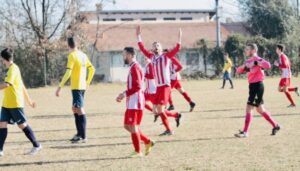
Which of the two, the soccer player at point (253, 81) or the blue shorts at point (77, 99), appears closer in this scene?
the blue shorts at point (77, 99)

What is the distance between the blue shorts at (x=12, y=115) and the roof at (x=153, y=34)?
36.0 metres

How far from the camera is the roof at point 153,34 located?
47.9m

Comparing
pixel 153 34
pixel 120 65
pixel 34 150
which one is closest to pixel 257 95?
pixel 34 150

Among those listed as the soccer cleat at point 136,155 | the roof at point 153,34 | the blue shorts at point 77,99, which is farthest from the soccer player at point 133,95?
the roof at point 153,34

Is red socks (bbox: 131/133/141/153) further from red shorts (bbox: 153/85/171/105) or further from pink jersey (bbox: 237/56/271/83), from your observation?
pink jersey (bbox: 237/56/271/83)

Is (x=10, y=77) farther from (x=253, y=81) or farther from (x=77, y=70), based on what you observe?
(x=253, y=81)

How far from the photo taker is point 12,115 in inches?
365

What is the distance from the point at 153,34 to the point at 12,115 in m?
43.1

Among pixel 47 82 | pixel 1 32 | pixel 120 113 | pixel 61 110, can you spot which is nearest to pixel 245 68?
pixel 120 113

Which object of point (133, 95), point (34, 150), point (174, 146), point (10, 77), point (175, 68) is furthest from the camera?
point (175, 68)

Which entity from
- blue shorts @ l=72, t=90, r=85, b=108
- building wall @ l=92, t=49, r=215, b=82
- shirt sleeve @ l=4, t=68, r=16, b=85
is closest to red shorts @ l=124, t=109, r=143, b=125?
shirt sleeve @ l=4, t=68, r=16, b=85

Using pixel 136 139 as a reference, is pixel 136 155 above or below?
below

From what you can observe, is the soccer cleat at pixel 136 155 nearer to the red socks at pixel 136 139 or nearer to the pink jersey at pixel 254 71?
the red socks at pixel 136 139

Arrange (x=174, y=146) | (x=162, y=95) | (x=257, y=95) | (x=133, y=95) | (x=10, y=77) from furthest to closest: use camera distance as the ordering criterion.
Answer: (x=162, y=95)
(x=257, y=95)
(x=174, y=146)
(x=10, y=77)
(x=133, y=95)
